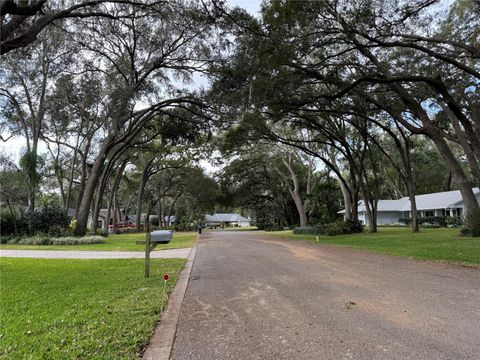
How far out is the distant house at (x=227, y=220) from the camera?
99.2 metres

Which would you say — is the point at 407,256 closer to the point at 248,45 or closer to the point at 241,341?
the point at 248,45

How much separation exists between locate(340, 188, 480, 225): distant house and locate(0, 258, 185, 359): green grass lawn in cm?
3202

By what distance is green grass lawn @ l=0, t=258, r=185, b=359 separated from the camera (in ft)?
13.2

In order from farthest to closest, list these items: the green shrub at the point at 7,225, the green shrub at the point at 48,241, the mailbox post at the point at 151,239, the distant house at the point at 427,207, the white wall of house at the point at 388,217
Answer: the white wall of house at the point at 388,217 < the distant house at the point at 427,207 < the green shrub at the point at 7,225 < the green shrub at the point at 48,241 < the mailbox post at the point at 151,239

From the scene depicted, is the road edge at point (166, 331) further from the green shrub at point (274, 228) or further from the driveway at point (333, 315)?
the green shrub at point (274, 228)

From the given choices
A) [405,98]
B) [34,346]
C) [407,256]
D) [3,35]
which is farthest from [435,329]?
[405,98]

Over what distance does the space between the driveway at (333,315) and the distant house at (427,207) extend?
1142 inches

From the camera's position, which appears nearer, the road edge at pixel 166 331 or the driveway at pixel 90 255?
the road edge at pixel 166 331

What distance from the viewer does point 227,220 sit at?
334 ft

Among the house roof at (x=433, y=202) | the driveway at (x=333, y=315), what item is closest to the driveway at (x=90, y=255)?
the driveway at (x=333, y=315)

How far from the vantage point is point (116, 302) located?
20.1 ft

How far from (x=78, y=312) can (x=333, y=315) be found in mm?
3612

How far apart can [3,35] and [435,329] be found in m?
10.2

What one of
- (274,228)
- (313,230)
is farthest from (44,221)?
(274,228)
